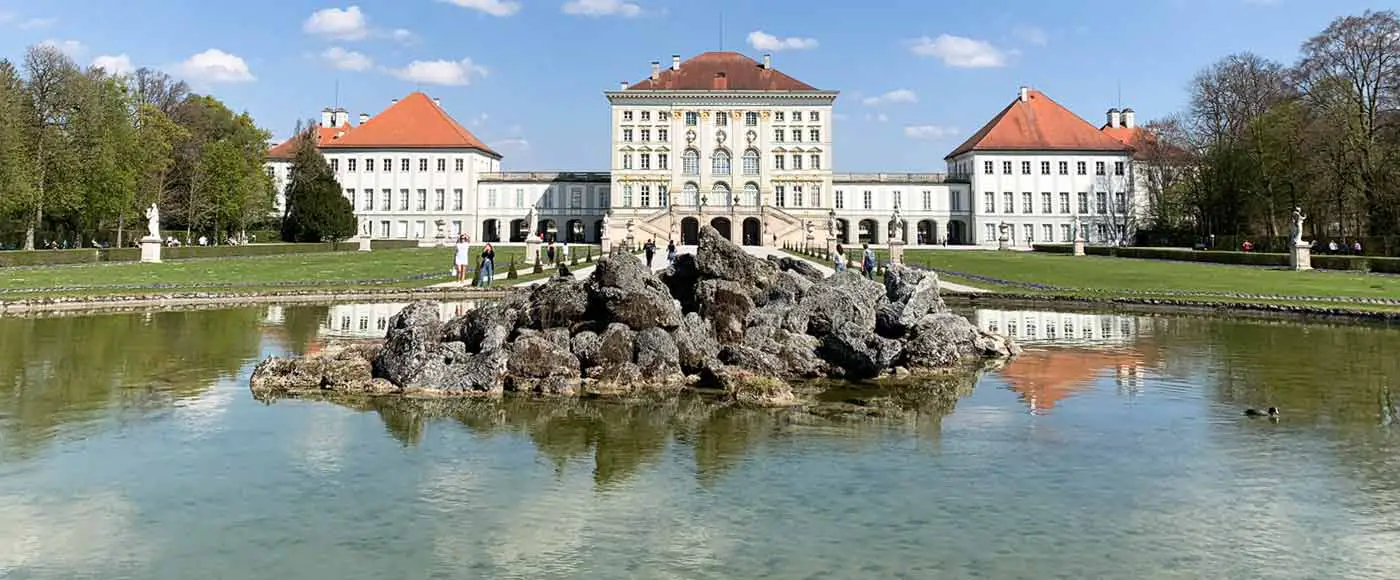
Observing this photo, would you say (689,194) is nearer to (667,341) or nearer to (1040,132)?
(1040,132)

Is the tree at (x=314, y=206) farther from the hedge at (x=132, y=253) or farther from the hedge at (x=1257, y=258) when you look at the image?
the hedge at (x=1257, y=258)

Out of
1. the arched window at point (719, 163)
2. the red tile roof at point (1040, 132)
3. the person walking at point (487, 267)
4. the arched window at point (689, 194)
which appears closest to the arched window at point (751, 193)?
the arched window at point (719, 163)

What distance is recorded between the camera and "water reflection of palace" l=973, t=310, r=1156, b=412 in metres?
13.1

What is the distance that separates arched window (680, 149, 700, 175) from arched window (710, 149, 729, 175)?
1.38 m

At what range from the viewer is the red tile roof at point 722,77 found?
281 feet

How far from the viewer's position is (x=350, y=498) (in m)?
7.44

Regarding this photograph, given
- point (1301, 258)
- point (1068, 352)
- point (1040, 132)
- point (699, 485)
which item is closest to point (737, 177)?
point (1040, 132)

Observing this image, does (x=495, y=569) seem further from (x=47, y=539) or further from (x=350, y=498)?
(x=47, y=539)

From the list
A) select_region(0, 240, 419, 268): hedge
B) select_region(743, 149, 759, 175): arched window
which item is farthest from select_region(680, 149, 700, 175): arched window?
select_region(0, 240, 419, 268): hedge

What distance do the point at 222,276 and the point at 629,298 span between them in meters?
28.3

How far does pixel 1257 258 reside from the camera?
4588cm

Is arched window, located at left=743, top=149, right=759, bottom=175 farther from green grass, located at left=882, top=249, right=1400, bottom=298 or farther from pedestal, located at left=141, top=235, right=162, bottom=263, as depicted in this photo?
pedestal, located at left=141, top=235, right=162, bottom=263

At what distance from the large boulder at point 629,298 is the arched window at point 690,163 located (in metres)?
72.0

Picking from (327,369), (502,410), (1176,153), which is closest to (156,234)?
(327,369)
